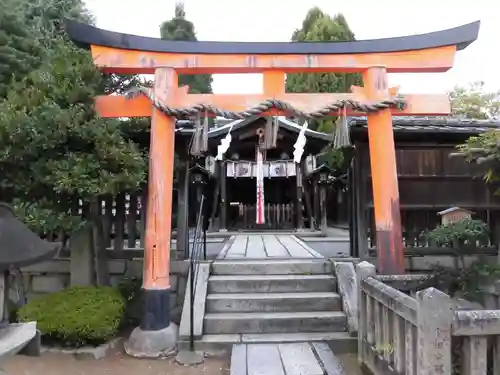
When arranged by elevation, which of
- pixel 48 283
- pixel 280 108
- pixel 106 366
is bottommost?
pixel 106 366

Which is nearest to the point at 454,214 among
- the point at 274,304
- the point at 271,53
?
the point at 274,304

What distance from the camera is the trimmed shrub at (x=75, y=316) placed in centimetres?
542

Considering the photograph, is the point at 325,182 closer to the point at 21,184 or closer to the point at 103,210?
the point at 103,210

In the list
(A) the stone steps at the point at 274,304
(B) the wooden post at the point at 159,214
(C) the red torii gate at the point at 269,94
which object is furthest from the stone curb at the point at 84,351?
(A) the stone steps at the point at 274,304

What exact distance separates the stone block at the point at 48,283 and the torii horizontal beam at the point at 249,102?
2946 millimetres

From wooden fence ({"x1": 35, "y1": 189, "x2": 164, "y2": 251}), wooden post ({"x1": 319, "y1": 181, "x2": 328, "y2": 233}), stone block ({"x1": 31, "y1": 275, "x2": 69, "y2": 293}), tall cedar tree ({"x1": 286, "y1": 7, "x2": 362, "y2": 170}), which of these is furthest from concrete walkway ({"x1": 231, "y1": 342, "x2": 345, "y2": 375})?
tall cedar tree ({"x1": 286, "y1": 7, "x2": 362, "y2": 170})

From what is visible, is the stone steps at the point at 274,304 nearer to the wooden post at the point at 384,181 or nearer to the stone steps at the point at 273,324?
the stone steps at the point at 273,324

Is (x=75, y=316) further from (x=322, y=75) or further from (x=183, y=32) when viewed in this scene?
(x=183, y=32)

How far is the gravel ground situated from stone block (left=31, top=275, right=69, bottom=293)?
6.28 feet

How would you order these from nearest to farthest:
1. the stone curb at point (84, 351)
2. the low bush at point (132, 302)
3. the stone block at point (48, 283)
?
1. the stone curb at point (84, 351)
2. the low bush at point (132, 302)
3. the stone block at point (48, 283)

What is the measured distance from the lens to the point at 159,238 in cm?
599

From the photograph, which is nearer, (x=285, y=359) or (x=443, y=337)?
(x=443, y=337)

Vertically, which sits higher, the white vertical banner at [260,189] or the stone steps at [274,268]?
the white vertical banner at [260,189]

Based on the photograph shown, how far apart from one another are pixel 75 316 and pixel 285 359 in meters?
2.76
